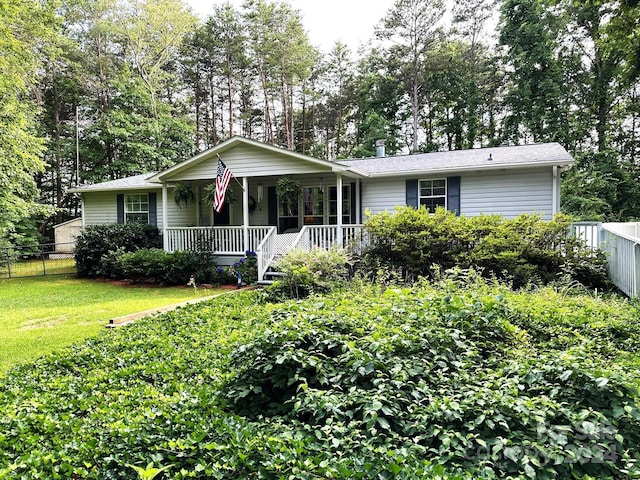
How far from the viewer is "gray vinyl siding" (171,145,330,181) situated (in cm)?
1046

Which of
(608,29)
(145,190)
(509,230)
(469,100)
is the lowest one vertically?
(509,230)

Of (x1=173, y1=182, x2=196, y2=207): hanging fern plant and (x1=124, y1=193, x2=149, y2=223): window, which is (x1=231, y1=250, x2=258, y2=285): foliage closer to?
(x1=173, y1=182, x2=196, y2=207): hanging fern plant

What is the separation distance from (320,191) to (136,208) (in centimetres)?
675

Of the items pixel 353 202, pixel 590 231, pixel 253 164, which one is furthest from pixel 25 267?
pixel 590 231

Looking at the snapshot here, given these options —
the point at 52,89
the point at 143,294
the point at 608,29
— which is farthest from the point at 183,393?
the point at 52,89

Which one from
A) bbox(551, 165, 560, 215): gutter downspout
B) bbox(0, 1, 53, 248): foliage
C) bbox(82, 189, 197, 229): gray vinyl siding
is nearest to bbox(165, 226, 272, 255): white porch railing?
bbox(82, 189, 197, 229): gray vinyl siding

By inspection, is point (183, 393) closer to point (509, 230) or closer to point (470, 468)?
point (470, 468)

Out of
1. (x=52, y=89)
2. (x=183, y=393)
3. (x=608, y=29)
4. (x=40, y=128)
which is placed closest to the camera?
(x=183, y=393)

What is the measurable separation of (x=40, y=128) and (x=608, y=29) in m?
24.9

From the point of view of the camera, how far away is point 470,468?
6.69 ft

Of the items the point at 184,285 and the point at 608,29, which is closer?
the point at 608,29

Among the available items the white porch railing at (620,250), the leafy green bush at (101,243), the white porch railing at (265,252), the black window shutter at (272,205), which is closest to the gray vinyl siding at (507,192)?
the white porch railing at (620,250)

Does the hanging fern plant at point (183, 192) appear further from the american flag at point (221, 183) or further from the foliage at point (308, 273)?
the foliage at point (308, 273)

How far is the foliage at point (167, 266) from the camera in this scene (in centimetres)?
1059
